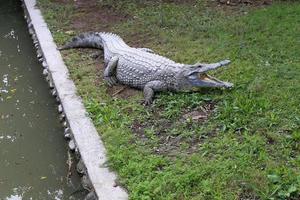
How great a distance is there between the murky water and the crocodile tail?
605mm

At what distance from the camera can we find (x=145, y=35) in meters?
8.14

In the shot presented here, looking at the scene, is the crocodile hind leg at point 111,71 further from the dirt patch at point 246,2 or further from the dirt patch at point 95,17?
the dirt patch at point 246,2

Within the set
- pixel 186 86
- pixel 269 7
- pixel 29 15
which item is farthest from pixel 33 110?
pixel 269 7

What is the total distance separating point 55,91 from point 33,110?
38cm

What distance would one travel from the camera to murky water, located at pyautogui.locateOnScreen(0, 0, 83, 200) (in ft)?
16.9

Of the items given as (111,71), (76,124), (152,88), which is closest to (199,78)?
(152,88)

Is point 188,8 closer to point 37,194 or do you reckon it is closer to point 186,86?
point 186,86

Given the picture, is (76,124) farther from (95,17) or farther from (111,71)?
(95,17)

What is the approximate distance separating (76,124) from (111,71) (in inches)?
51.5

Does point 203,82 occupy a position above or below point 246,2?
above

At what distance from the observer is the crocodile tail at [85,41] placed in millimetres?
7703

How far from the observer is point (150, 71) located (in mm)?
6258

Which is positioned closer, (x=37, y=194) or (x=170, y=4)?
(x=37, y=194)

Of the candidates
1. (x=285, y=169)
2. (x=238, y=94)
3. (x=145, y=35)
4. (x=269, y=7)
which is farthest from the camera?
(x=269, y=7)
